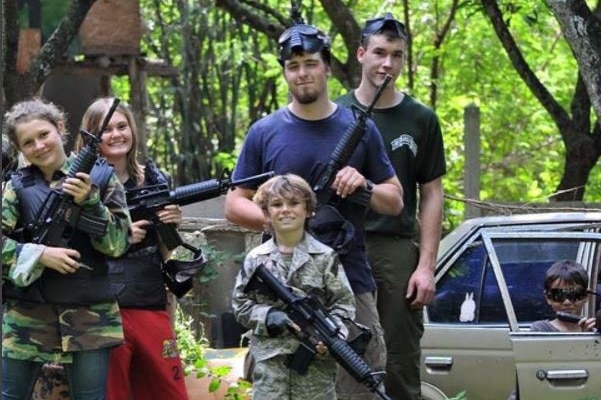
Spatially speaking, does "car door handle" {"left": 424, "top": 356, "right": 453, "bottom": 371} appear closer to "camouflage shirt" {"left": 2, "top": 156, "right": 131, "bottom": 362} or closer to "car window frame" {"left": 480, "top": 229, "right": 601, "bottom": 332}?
"car window frame" {"left": 480, "top": 229, "right": 601, "bottom": 332}

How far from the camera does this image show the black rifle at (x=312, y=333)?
16.9 ft

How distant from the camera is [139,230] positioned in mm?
5820

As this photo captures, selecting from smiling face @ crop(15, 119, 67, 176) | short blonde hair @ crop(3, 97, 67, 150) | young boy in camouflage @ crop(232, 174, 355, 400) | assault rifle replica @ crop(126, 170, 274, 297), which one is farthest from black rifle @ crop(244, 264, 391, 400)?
short blonde hair @ crop(3, 97, 67, 150)

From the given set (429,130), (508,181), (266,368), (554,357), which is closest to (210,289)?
(554,357)

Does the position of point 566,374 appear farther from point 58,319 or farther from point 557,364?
point 58,319

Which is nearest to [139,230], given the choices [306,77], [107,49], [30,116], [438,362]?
[30,116]

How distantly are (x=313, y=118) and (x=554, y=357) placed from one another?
222 cm

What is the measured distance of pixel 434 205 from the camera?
245 inches

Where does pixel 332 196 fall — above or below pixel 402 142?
below

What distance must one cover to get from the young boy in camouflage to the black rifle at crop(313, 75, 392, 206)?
5.8 inches

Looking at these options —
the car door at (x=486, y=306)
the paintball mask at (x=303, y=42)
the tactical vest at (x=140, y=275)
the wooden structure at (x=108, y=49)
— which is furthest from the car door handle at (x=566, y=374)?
the wooden structure at (x=108, y=49)

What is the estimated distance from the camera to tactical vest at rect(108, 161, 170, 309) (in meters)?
5.84

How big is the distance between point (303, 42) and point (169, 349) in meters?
1.50

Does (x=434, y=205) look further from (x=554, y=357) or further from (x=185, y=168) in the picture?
(x=185, y=168)
